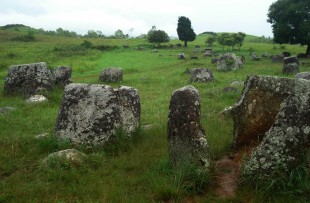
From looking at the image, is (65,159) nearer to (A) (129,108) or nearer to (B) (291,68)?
(A) (129,108)

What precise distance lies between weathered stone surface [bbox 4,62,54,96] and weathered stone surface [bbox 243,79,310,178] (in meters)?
14.6

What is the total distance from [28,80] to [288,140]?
15319 mm

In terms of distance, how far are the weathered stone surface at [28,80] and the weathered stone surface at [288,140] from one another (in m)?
14.6

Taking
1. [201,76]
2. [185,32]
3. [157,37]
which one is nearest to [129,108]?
[201,76]

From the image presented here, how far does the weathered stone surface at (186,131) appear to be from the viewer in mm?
7762

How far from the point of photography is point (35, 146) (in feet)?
34.1

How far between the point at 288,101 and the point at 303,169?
1244 mm

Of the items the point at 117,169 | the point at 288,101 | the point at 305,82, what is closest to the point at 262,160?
the point at 288,101

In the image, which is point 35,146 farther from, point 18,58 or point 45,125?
point 18,58

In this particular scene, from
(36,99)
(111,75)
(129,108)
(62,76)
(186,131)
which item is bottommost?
(111,75)

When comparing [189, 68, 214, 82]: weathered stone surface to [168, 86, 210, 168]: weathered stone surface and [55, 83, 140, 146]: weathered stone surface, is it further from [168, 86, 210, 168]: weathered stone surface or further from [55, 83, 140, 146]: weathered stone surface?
[168, 86, 210, 168]: weathered stone surface

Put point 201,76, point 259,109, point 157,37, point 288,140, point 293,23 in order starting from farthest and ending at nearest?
point 157,37 < point 293,23 < point 201,76 < point 259,109 < point 288,140

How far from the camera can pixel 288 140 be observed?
7.05m

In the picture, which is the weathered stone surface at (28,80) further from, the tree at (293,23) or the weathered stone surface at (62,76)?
the tree at (293,23)
